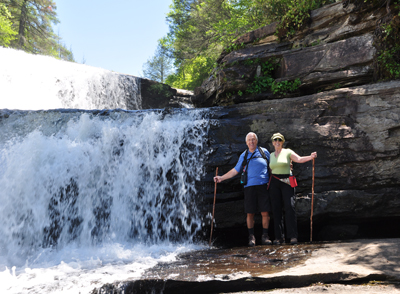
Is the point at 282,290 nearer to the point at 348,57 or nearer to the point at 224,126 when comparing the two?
Result: the point at 224,126

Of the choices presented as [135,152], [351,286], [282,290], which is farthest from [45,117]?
[351,286]

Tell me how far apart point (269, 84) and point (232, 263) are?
629cm

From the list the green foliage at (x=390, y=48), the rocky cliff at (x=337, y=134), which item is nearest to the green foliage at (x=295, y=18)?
the rocky cliff at (x=337, y=134)

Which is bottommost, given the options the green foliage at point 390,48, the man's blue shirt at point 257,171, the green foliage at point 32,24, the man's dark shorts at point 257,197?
the man's dark shorts at point 257,197

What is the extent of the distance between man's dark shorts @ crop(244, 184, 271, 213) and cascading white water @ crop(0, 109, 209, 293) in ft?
5.01

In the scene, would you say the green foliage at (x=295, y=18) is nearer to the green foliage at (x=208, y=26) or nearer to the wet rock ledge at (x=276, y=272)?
the green foliage at (x=208, y=26)

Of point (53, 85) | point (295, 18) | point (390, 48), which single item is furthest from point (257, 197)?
point (53, 85)

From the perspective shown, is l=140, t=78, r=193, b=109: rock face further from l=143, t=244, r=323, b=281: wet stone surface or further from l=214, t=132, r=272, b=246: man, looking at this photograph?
l=143, t=244, r=323, b=281: wet stone surface

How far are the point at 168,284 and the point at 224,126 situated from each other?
Result: 185 inches

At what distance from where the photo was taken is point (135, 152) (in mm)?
7621

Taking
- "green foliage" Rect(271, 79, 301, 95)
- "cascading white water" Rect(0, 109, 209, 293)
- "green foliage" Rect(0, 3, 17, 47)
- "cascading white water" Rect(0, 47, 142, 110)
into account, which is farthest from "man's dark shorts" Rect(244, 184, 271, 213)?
"green foliage" Rect(0, 3, 17, 47)

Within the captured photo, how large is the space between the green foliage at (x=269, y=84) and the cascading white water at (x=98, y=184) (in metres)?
2.41

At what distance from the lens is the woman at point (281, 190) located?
19.3ft

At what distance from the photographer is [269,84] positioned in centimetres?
926
